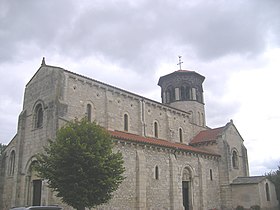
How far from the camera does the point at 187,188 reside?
30516mm

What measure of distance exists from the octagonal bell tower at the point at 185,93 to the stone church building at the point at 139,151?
3294 millimetres

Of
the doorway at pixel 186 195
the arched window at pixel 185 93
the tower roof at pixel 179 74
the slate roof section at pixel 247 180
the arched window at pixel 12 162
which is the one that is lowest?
the doorway at pixel 186 195

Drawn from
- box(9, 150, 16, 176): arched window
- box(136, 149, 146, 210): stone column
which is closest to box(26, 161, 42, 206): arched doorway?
box(9, 150, 16, 176): arched window

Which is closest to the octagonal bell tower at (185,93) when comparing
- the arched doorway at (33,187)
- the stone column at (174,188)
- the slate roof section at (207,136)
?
the slate roof section at (207,136)

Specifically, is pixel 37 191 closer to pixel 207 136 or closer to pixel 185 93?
pixel 207 136

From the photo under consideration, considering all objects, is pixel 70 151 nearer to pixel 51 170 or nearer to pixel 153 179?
pixel 51 170

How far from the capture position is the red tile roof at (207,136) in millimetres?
35344

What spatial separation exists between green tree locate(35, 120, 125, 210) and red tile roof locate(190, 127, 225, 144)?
1981cm

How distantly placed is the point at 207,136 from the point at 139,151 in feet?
44.5

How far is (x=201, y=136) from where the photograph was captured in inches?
1483

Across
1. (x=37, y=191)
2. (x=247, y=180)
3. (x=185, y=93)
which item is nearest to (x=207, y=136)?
(x=247, y=180)

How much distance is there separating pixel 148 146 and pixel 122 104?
577cm

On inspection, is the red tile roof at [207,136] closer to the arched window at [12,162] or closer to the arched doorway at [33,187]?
the arched doorway at [33,187]

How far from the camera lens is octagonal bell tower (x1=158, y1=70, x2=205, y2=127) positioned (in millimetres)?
41469
